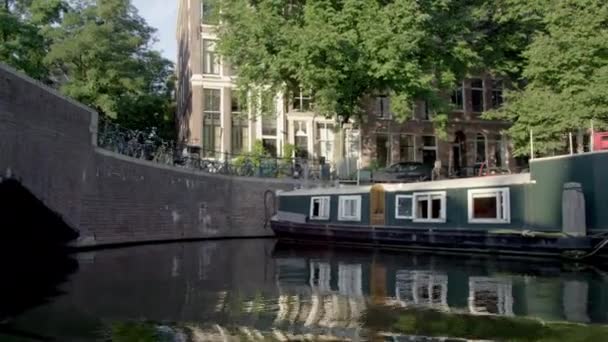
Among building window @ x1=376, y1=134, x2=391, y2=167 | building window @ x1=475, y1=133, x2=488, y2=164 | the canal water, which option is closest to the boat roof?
the canal water

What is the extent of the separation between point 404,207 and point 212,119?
575 inches

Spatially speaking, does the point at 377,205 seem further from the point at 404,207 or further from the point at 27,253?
the point at 27,253

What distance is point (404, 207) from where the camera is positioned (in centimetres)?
1928

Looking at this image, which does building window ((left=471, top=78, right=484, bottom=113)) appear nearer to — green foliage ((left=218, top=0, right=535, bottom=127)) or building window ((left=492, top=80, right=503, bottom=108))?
building window ((left=492, top=80, right=503, bottom=108))

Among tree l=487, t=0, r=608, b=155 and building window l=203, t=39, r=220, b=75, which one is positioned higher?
building window l=203, t=39, r=220, b=75

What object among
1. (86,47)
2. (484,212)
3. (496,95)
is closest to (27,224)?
(484,212)

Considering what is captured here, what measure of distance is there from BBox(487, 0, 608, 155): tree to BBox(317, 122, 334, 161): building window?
1058cm

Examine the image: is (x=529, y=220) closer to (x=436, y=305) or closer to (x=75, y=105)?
(x=436, y=305)

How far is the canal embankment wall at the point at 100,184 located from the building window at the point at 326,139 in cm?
603

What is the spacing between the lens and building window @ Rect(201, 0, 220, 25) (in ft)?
89.0

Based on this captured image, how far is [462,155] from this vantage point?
34.9m

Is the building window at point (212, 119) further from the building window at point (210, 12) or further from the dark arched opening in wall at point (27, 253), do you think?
the dark arched opening in wall at point (27, 253)

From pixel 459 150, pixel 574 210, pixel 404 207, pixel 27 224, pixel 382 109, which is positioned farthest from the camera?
pixel 459 150

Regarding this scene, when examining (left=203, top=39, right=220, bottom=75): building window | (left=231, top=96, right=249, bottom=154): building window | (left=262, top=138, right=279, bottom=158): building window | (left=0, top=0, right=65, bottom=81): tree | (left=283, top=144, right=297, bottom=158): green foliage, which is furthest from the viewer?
(left=262, top=138, right=279, bottom=158): building window
